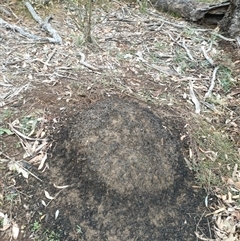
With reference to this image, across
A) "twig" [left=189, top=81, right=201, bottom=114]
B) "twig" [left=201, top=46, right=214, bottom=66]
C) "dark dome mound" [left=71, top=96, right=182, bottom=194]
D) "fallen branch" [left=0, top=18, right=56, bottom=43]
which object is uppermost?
"dark dome mound" [left=71, top=96, right=182, bottom=194]

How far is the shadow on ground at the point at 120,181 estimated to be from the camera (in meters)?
1.75

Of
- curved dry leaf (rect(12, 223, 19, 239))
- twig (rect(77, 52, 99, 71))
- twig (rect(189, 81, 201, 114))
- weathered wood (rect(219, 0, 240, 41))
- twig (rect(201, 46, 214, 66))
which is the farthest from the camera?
weathered wood (rect(219, 0, 240, 41))

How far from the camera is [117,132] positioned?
2020 mm

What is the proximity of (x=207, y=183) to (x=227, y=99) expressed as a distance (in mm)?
936

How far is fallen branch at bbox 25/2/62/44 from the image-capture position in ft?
10.3

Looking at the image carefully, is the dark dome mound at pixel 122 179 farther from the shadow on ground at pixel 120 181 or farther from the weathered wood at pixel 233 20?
the weathered wood at pixel 233 20

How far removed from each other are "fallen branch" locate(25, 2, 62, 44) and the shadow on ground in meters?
1.25

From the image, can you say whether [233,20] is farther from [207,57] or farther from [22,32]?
[22,32]

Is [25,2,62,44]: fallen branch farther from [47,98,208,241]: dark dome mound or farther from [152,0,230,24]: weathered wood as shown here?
[152,0,230,24]: weathered wood

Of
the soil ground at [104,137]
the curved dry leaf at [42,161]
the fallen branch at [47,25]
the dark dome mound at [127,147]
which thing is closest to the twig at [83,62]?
the soil ground at [104,137]

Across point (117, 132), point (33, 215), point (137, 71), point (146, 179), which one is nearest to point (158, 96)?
point (137, 71)

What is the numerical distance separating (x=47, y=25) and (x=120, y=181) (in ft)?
6.83

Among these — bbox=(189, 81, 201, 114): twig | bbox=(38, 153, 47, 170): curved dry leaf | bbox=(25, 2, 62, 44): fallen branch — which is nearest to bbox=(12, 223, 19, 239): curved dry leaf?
bbox=(38, 153, 47, 170): curved dry leaf

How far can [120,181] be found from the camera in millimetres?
1846
